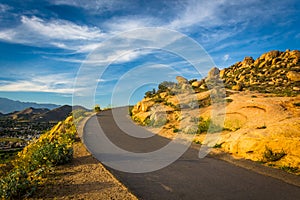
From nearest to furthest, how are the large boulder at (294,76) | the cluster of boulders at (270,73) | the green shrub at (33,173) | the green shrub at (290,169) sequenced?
the green shrub at (33,173), the green shrub at (290,169), the cluster of boulders at (270,73), the large boulder at (294,76)

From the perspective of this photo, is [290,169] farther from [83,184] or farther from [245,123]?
[83,184]

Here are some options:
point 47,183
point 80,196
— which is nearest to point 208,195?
point 80,196

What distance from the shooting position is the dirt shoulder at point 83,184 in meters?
5.17

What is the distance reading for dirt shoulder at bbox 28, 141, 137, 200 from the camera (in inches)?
204

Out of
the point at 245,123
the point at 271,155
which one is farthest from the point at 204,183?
the point at 245,123

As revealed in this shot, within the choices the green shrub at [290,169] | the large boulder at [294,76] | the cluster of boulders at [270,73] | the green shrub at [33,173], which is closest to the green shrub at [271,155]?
the green shrub at [290,169]

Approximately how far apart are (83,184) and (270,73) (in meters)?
39.2

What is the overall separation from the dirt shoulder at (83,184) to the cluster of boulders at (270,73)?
2473 cm

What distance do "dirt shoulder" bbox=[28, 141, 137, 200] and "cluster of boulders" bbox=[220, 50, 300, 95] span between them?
24733 mm

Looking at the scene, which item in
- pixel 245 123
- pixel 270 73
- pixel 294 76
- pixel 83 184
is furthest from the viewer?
pixel 270 73

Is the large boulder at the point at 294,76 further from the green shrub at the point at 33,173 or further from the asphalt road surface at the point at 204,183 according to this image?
the green shrub at the point at 33,173

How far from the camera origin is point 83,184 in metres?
5.86

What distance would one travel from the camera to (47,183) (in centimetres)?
606

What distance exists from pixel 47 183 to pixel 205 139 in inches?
344
